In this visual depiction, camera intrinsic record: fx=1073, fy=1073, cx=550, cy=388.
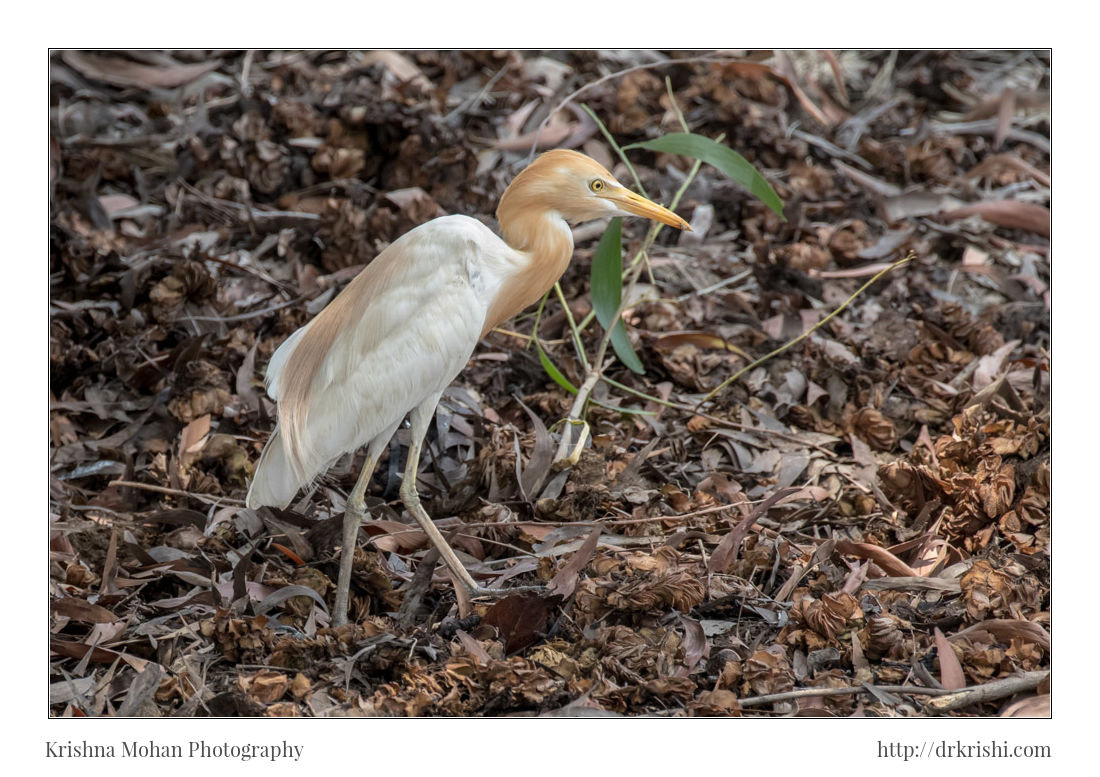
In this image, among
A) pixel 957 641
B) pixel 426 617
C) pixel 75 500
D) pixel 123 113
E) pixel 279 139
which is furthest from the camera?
pixel 123 113

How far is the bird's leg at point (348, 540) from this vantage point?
269 centimetres

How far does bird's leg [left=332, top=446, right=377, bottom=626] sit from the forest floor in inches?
2.2

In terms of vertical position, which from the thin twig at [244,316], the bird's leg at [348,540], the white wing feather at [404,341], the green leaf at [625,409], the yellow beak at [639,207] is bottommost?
the bird's leg at [348,540]

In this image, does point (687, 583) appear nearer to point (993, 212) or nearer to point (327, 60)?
point (993, 212)

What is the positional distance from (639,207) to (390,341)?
71 centimetres

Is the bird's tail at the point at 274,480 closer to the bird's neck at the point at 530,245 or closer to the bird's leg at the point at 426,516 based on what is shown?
the bird's leg at the point at 426,516

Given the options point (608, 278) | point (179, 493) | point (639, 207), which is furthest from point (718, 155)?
point (179, 493)

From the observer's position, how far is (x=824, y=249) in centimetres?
452

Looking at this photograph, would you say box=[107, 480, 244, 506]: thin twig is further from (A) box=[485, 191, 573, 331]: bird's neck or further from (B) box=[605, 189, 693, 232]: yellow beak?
(B) box=[605, 189, 693, 232]: yellow beak

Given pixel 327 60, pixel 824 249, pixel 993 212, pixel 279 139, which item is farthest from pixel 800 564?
pixel 327 60

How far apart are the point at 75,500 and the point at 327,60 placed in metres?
2.90

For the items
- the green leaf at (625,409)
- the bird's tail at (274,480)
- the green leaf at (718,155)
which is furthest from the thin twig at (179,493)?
the green leaf at (718,155)

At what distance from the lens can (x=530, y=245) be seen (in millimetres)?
2715

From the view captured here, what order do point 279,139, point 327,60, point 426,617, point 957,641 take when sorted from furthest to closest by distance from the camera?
point 327,60 → point 279,139 → point 426,617 → point 957,641
